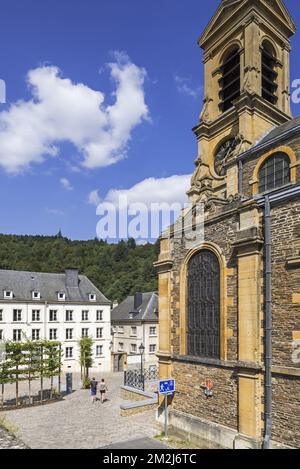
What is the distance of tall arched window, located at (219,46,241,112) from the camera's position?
2291cm

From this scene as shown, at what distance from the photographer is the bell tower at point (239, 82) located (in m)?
21.0

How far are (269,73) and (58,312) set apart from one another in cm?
2837

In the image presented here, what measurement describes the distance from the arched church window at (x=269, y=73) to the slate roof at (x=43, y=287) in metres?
26.1

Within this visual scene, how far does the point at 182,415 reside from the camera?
1354 cm

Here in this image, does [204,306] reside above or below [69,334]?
above

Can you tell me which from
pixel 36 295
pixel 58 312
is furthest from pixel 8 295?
pixel 58 312

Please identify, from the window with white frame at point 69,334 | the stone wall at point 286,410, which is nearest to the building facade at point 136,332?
the window with white frame at point 69,334

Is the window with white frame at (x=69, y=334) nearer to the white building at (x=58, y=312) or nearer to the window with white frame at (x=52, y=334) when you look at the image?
the white building at (x=58, y=312)

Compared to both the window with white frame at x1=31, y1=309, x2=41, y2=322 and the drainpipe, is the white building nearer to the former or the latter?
the window with white frame at x1=31, y1=309, x2=41, y2=322

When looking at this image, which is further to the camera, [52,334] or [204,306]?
[52,334]

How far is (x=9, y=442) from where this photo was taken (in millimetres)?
7566

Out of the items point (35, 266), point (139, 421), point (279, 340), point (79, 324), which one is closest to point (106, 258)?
point (35, 266)

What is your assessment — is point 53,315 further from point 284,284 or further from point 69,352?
point 284,284
